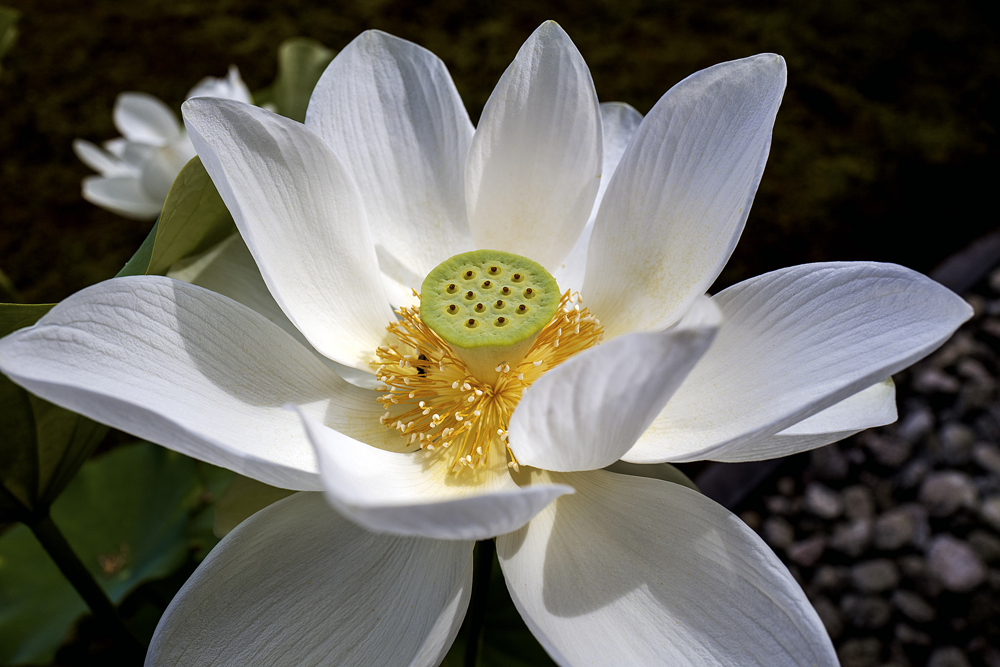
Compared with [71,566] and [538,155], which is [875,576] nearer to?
[538,155]

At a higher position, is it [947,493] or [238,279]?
[238,279]

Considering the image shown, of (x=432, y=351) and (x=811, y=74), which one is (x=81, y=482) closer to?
(x=432, y=351)

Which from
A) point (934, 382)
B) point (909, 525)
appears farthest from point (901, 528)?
point (934, 382)

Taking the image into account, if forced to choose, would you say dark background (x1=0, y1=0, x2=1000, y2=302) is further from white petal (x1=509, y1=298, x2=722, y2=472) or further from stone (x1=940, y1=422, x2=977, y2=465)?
white petal (x1=509, y1=298, x2=722, y2=472)

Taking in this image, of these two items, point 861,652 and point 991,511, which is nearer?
point 861,652

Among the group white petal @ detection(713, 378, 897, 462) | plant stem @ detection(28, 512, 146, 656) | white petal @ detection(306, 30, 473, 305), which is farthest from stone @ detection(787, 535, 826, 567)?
plant stem @ detection(28, 512, 146, 656)
